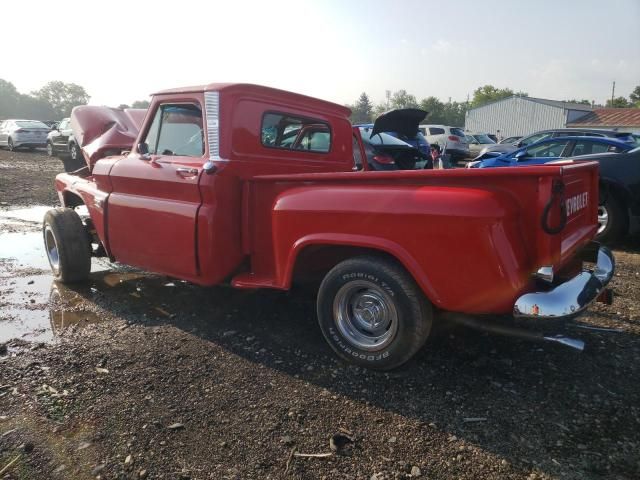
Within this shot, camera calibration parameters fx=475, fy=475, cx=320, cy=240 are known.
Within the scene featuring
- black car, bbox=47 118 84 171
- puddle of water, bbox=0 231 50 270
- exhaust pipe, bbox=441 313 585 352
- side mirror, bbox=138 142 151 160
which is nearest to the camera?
exhaust pipe, bbox=441 313 585 352

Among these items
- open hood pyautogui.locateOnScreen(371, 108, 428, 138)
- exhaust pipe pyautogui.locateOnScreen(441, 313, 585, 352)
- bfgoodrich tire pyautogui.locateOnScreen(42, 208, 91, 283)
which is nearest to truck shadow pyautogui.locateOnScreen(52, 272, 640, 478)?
exhaust pipe pyautogui.locateOnScreen(441, 313, 585, 352)

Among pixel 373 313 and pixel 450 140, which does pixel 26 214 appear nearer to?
pixel 373 313

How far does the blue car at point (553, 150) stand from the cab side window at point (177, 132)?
5.39 m

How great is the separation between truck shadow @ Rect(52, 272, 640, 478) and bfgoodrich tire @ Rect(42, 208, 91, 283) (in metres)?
0.74

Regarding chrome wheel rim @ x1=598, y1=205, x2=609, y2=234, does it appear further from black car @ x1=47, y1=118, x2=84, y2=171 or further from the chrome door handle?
black car @ x1=47, y1=118, x2=84, y2=171

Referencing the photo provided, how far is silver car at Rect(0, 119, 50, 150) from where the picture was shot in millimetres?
21156

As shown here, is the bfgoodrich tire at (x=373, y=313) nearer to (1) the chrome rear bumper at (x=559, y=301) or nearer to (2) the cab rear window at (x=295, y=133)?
(1) the chrome rear bumper at (x=559, y=301)

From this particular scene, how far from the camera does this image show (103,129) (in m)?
5.36

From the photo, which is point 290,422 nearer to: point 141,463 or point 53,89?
point 141,463

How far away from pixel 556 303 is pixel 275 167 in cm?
236

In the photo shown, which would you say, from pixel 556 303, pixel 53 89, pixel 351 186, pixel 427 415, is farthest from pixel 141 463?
pixel 53 89

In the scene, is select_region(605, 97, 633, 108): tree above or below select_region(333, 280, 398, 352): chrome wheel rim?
above

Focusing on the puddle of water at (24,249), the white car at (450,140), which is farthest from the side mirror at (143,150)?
the white car at (450,140)

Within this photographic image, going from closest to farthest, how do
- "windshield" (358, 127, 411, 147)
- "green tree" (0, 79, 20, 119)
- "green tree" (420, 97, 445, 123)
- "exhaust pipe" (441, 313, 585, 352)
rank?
"exhaust pipe" (441, 313, 585, 352)
"windshield" (358, 127, 411, 147)
"green tree" (0, 79, 20, 119)
"green tree" (420, 97, 445, 123)
